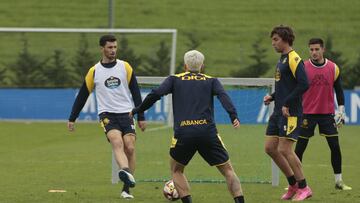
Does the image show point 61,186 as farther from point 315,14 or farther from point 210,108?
point 315,14

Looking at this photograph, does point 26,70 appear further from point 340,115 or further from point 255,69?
point 340,115

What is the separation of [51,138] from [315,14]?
84.0ft

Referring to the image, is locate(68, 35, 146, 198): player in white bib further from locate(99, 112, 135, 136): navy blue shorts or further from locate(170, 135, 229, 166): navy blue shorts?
locate(170, 135, 229, 166): navy blue shorts

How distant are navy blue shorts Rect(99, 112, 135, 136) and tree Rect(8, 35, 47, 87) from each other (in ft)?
61.2

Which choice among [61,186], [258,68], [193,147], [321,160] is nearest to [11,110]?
[258,68]

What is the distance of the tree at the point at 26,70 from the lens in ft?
99.1

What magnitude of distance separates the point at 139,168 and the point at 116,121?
401 cm

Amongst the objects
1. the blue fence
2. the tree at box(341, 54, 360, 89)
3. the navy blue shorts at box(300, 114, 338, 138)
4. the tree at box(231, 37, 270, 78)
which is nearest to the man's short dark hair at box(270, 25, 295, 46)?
the navy blue shorts at box(300, 114, 338, 138)

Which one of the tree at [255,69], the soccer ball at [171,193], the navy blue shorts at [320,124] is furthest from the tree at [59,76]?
the soccer ball at [171,193]

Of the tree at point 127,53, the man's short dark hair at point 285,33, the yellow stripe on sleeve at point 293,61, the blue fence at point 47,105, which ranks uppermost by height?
the man's short dark hair at point 285,33

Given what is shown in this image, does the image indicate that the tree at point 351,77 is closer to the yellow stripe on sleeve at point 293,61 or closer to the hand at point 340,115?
the hand at point 340,115

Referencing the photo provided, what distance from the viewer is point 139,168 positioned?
50.2 ft

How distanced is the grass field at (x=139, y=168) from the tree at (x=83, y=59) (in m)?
7.31

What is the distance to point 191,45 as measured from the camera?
4062cm
